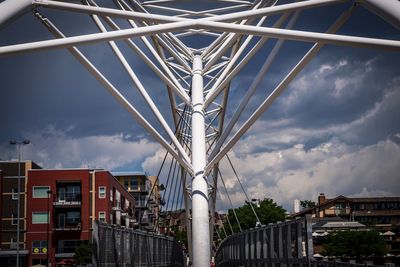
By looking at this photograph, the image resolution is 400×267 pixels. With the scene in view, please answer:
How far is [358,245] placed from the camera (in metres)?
114

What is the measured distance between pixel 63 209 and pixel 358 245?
4910 cm

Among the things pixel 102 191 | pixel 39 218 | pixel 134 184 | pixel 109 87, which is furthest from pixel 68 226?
pixel 109 87

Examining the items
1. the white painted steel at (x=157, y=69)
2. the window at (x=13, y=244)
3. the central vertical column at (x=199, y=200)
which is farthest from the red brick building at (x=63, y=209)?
the central vertical column at (x=199, y=200)

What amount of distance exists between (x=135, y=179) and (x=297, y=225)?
14397 cm

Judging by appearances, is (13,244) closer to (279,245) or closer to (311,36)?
(279,245)

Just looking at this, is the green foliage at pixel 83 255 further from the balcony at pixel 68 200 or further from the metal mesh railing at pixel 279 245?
the metal mesh railing at pixel 279 245

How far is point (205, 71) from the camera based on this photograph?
30.2 m

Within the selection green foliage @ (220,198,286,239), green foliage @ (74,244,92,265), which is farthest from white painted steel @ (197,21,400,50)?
green foliage @ (220,198,286,239)

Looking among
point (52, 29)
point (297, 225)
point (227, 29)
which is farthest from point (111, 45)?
point (297, 225)

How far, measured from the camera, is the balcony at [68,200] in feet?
329

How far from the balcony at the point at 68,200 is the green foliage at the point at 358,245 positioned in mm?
44594

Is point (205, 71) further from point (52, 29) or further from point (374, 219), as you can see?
point (374, 219)

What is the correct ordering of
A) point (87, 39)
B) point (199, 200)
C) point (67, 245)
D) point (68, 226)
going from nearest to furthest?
point (87, 39), point (199, 200), point (67, 245), point (68, 226)

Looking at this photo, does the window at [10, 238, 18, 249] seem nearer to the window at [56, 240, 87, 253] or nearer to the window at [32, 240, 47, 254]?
the window at [32, 240, 47, 254]
